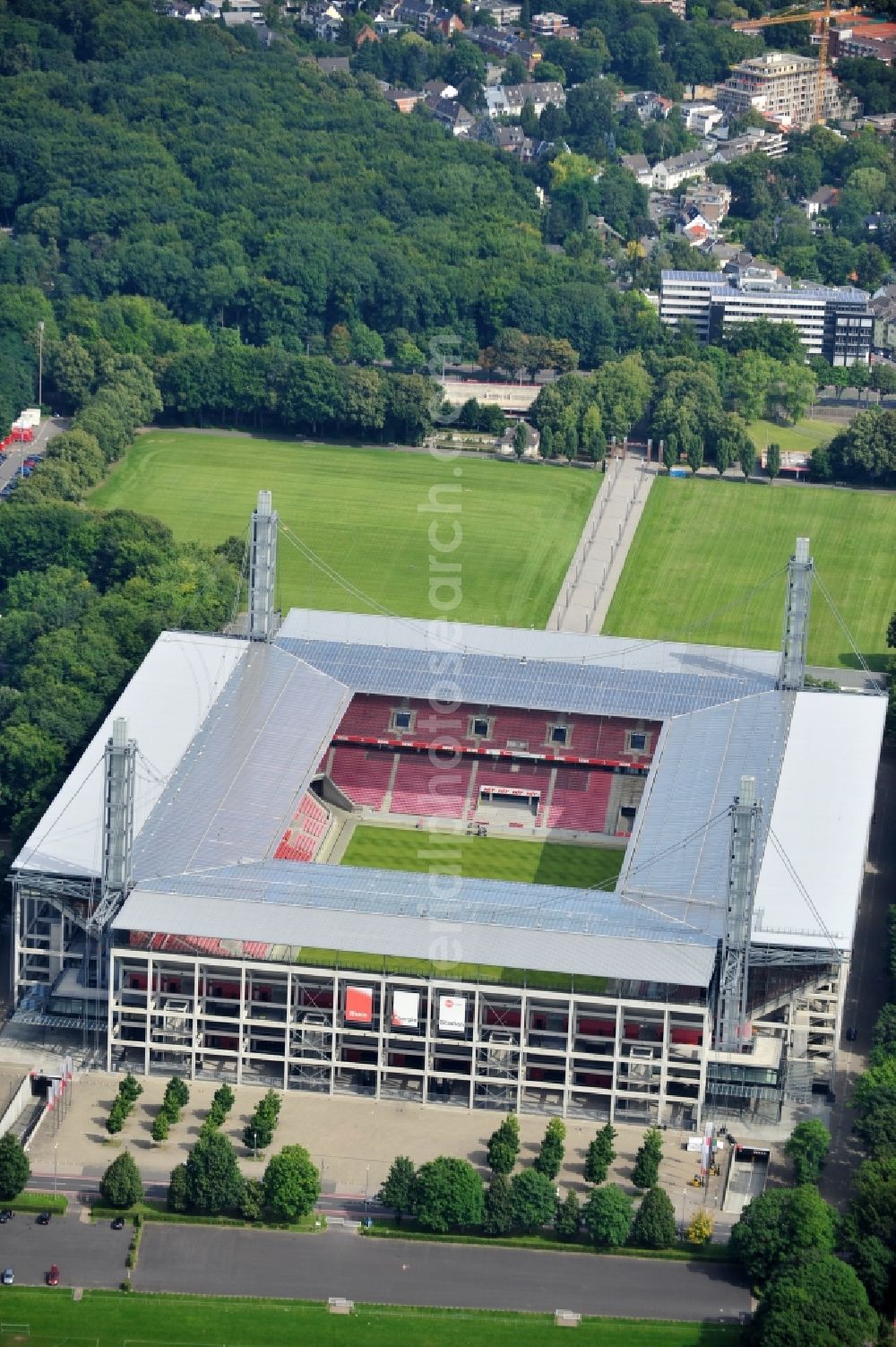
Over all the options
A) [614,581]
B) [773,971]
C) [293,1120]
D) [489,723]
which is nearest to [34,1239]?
[293,1120]

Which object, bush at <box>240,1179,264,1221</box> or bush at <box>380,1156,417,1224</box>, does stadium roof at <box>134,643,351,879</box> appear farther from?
bush at <box>380,1156,417,1224</box>

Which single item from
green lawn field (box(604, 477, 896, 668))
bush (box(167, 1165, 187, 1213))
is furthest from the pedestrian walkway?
bush (box(167, 1165, 187, 1213))

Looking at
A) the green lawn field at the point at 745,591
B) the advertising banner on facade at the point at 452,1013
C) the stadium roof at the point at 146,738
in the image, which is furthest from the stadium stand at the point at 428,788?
the advertising banner on facade at the point at 452,1013

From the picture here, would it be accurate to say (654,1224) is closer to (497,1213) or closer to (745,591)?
Result: (497,1213)

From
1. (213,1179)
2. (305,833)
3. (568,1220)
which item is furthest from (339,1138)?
(305,833)

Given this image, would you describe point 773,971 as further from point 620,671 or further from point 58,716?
point 58,716
